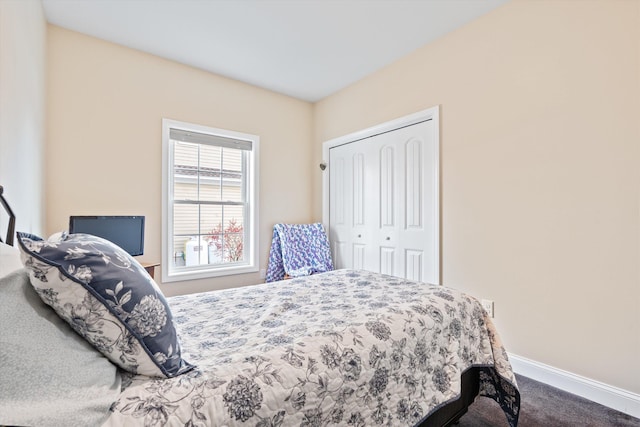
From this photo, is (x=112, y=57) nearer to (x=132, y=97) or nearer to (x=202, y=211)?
(x=132, y=97)

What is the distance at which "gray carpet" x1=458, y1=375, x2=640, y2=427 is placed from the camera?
1.70 meters

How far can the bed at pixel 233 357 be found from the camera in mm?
687

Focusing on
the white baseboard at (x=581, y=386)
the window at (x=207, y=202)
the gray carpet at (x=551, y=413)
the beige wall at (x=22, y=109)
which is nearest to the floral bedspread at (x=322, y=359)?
the gray carpet at (x=551, y=413)

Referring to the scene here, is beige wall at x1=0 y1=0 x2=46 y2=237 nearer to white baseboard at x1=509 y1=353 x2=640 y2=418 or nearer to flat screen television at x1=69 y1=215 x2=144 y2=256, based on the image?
flat screen television at x1=69 y1=215 x2=144 y2=256

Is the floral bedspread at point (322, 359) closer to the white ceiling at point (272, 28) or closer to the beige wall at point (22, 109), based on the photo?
the beige wall at point (22, 109)

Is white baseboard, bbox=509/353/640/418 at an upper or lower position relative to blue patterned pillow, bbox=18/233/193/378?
lower

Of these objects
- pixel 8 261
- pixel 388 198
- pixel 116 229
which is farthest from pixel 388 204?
pixel 8 261

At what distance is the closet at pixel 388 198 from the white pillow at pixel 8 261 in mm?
2728

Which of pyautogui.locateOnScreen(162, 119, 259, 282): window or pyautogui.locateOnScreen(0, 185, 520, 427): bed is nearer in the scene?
pyautogui.locateOnScreen(0, 185, 520, 427): bed

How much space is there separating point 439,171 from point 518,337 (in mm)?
1476

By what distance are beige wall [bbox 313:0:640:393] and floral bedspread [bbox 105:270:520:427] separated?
833 mm

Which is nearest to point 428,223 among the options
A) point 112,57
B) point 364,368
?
point 364,368

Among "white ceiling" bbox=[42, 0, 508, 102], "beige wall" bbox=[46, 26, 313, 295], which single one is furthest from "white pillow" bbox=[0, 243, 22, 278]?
"white ceiling" bbox=[42, 0, 508, 102]

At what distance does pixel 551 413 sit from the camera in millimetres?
1792
